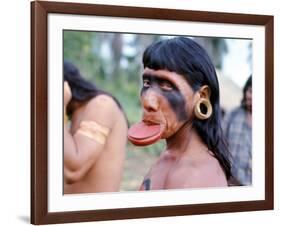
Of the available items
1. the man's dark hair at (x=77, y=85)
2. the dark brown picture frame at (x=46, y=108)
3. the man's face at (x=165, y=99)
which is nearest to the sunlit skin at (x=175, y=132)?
→ the man's face at (x=165, y=99)

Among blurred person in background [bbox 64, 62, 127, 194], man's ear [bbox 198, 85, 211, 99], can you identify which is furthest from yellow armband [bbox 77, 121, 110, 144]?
man's ear [bbox 198, 85, 211, 99]

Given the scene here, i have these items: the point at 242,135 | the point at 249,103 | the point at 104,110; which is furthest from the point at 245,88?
the point at 104,110

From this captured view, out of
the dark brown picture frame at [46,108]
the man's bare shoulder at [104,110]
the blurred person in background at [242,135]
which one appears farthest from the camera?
the blurred person in background at [242,135]

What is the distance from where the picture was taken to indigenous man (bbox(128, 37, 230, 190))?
3023 millimetres

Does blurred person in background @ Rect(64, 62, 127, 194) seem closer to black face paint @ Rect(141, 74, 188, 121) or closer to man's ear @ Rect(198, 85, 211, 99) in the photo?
black face paint @ Rect(141, 74, 188, 121)

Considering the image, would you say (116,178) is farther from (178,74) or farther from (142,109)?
(178,74)

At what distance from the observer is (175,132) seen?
3.06 m

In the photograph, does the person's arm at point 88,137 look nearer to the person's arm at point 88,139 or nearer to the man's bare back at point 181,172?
the person's arm at point 88,139

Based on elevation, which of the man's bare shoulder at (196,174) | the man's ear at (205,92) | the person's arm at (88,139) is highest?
the man's ear at (205,92)

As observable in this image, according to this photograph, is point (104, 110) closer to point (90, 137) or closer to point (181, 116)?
point (90, 137)

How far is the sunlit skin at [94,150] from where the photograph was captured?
114 inches

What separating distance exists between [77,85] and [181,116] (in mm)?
438

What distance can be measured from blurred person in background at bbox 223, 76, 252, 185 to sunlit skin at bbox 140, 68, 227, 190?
0.43ft

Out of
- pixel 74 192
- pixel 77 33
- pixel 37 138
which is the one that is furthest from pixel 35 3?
pixel 74 192
